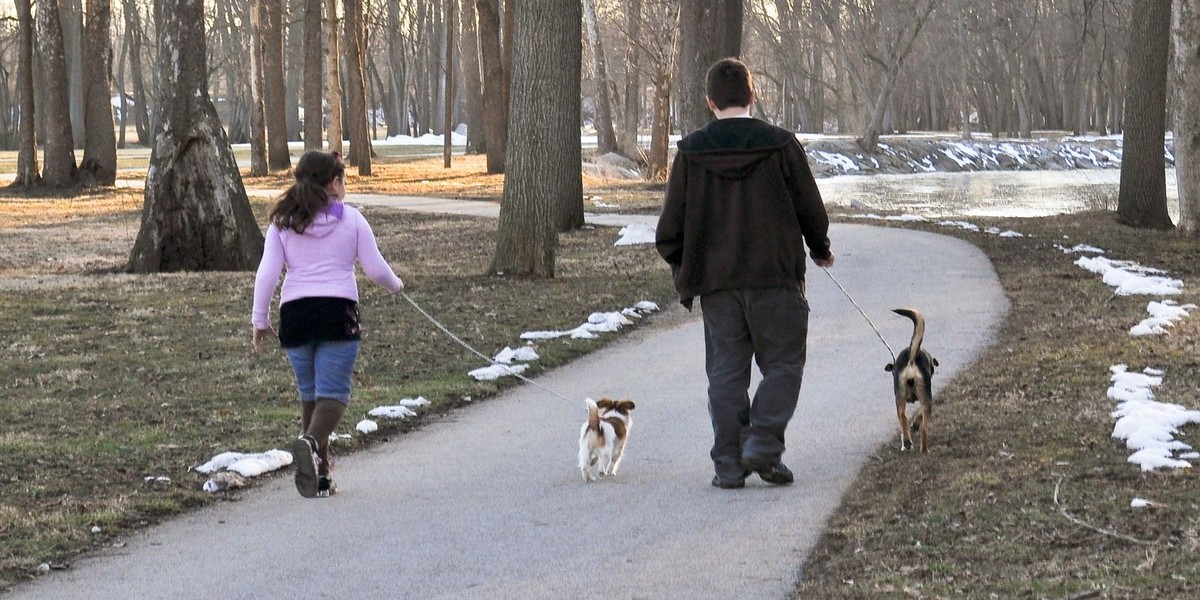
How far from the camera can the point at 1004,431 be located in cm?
738

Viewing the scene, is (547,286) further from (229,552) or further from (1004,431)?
(229,552)

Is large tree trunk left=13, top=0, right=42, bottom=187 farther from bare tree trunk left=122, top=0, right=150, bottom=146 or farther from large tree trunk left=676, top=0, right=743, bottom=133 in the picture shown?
bare tree trunk left=122, top=0, right=150, bottom=146

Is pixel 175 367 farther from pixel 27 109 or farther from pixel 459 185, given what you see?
pixel 459 185

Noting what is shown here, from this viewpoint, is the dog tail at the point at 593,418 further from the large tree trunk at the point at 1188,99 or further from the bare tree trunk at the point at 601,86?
the bare tree trunk at the point at 601,86

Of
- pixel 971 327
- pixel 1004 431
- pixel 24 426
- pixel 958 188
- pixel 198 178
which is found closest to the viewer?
pixel 1004 431

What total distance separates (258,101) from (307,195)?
35.9m

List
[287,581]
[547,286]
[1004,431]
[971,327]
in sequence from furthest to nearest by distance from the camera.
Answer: [547,286] → [971,327] → [1004,431] → [287,581]

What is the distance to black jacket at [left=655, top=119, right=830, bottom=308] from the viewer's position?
20.5ft

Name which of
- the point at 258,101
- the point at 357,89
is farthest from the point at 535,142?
the point at 258,101

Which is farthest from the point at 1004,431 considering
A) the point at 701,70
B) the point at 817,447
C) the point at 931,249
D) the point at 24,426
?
the point at 701,70

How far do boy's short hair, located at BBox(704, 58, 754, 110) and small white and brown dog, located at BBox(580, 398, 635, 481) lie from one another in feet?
4.91

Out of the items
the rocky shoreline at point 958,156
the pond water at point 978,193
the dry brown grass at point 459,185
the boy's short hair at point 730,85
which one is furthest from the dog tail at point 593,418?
the rocky shoreline at point 958,156

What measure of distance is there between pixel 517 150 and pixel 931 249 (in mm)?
6216

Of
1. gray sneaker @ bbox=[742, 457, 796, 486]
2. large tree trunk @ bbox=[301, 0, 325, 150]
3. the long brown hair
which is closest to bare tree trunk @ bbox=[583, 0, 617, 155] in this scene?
large tree trunk @ bbox=[301, 0, 325, 150]
